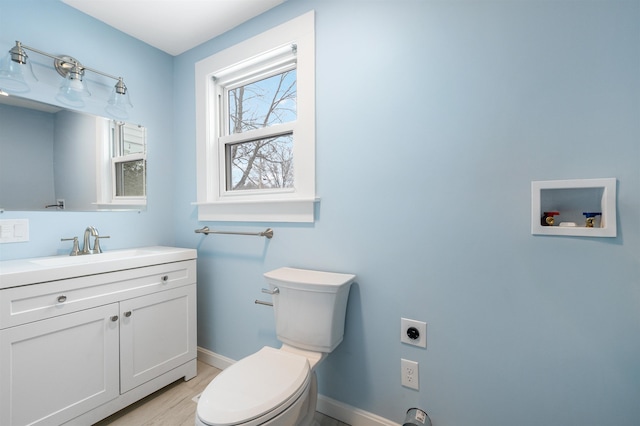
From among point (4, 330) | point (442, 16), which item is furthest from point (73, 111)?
point (442, 16)

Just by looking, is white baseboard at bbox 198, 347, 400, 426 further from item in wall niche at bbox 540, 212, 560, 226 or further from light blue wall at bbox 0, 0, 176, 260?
light blue wall at bbox 0, 0, 176, 260

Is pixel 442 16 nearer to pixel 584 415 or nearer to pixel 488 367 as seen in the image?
pixel 488 367

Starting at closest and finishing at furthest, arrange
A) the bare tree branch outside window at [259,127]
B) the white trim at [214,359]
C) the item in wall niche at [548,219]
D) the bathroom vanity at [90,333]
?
the item in wall niche at [548,219]
the bathroom vanity at [90,333]
the bare tree branch outside window at [259,127]
the white trim at [214,359]

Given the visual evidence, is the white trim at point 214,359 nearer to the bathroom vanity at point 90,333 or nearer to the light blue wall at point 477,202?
the bathroom vanity at point 90,333

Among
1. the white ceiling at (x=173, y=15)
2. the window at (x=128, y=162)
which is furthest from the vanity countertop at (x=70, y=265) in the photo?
the white ceiling at (x=173, y=15)

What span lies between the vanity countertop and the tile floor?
2.55ft

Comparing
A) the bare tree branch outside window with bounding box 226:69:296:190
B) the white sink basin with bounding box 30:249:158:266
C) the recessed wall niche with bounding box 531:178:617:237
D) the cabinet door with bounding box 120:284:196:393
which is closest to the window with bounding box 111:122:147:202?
the white sink basin with bounding box 30:249:158:266

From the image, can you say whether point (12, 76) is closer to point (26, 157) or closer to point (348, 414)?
point (26, 157)

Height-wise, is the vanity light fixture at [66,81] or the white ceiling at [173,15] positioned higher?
the white ceiling at [173,15]

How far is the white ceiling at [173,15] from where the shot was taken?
1520 millimetres

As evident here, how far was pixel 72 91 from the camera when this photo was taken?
1525 millimetres

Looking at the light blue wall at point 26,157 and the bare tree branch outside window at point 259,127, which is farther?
the bare tree branch outside window at point 259,127

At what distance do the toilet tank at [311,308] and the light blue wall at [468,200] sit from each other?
0.37 feet

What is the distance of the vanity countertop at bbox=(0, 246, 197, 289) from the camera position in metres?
1.06
